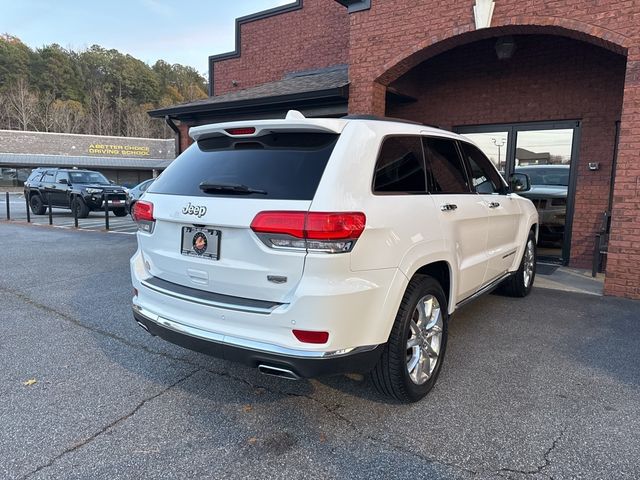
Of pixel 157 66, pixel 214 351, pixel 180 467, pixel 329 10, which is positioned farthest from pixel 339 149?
pixel 157 66

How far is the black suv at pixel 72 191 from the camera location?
16906 millimetres

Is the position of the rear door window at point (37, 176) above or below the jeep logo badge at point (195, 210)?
above

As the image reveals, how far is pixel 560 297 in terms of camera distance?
19.6 ft

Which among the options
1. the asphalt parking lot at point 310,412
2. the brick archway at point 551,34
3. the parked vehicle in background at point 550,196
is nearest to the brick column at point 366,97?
the brick archway at point 551,34

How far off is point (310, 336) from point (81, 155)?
5179 cm

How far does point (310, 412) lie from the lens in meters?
2.98

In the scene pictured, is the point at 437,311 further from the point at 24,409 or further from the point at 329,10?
the point at 329,10

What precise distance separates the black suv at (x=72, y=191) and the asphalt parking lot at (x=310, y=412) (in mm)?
13415

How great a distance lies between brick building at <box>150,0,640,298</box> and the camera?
5867 millimetres

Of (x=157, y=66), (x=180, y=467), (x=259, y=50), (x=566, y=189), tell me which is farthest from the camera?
(x=157, y=66)

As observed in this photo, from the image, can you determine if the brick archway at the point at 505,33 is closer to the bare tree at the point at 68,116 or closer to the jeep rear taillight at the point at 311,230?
the jeep rear taillight at the point at 311,230

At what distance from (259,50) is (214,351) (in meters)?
11.0

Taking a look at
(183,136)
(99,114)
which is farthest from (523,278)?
(99,114)

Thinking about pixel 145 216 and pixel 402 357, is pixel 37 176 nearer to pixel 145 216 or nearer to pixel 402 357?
pixel 145 216
